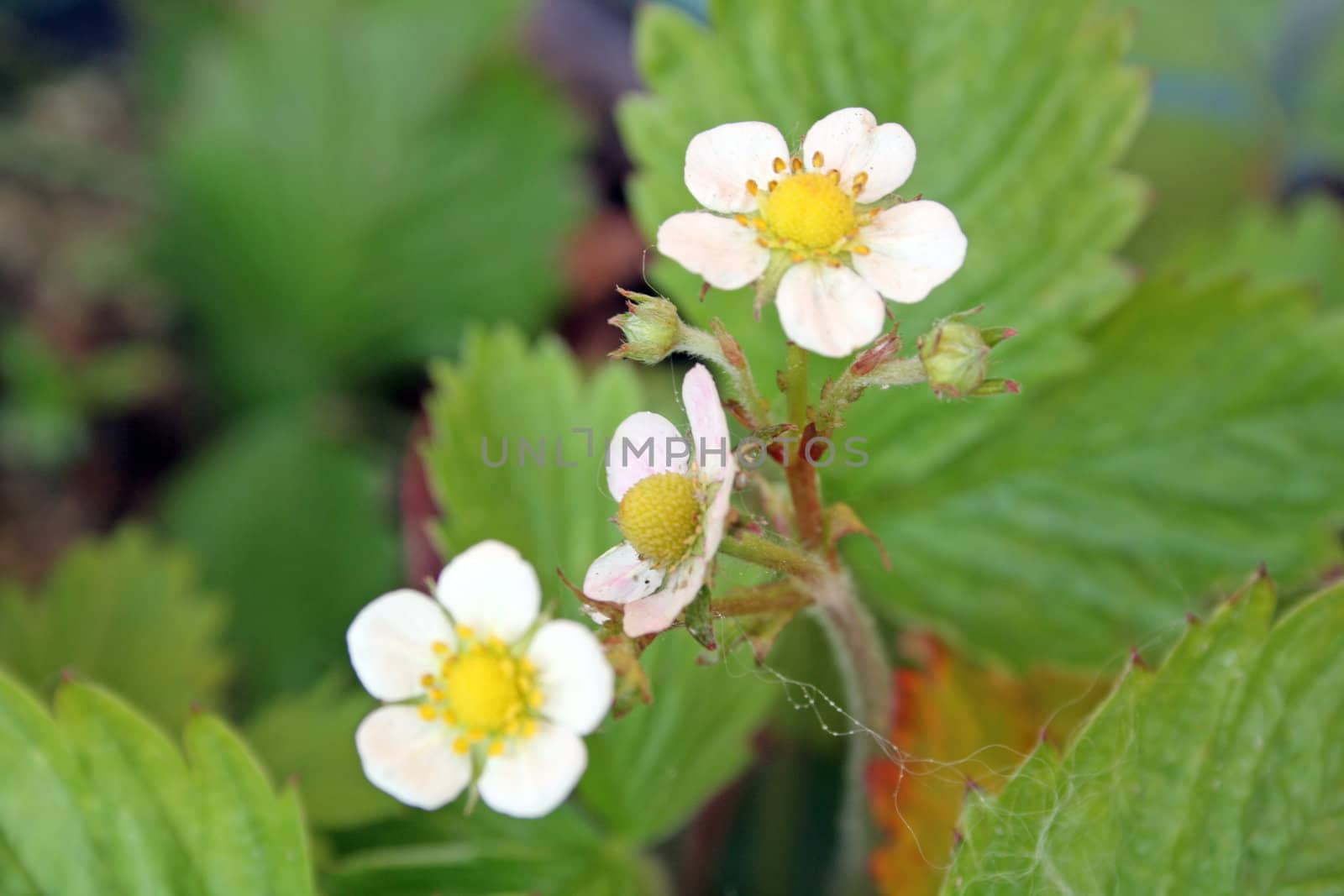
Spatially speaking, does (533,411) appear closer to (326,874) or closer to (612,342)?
(326,874)

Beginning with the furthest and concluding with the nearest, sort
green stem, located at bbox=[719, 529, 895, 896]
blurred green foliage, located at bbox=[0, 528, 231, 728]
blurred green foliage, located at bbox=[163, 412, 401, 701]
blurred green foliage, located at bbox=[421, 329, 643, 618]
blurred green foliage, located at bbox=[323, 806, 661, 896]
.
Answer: blurred green foliage, located at bbox=[163, 412, 401, 701] < blurred green foliage, located at bbox=[0, 528, 231, 728] < blurred green foliage, located at bbox=[421, 329, 643, 618] < blurred green foliage, located at bbox=[323, 806, 661, 896] < green stem, located at bbox=[719, 529, 895, 896]

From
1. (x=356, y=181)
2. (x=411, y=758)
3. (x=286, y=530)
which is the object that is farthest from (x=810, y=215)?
(x=356, y=181)

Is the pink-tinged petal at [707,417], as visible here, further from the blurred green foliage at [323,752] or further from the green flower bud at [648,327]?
the blurred green foliage at [323,752]

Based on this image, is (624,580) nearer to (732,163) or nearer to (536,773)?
(536,773)

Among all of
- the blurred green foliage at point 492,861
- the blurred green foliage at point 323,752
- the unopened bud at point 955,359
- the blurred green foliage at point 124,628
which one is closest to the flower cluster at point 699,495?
the unopened bud at point 955,359

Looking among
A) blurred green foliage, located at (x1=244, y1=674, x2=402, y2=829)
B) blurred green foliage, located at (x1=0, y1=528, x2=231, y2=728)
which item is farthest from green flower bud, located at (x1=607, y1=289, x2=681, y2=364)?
blurred green foliage, located at (x1=0, y1=528, x2=231, y2=728)

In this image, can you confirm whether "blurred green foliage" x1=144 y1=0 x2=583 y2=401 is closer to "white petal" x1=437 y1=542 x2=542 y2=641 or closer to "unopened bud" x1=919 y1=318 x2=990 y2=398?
"white petal" x1=437 y1=542 x2=542 y2=641
